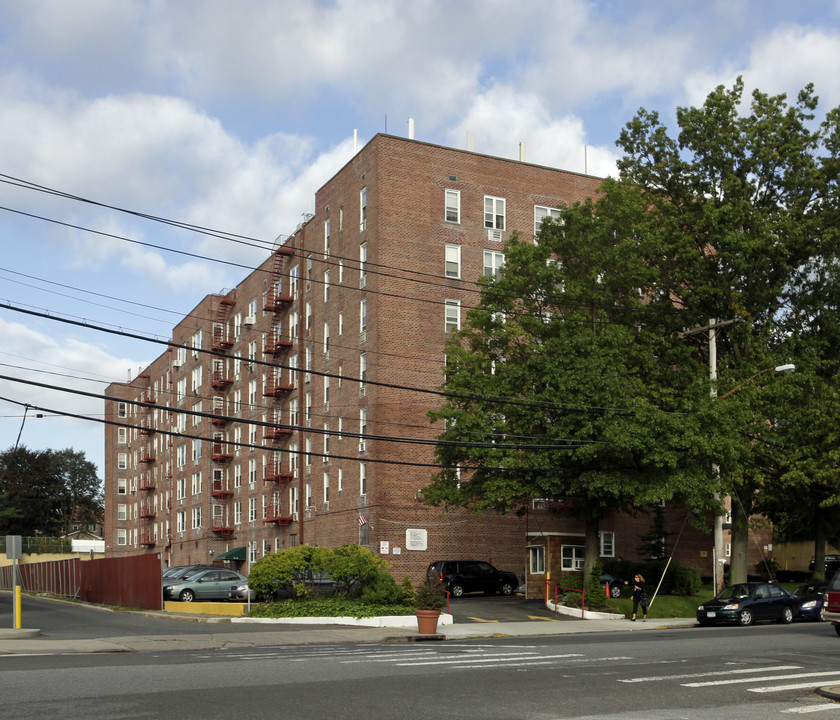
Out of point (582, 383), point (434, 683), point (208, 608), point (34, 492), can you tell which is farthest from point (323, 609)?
point (34, 492)

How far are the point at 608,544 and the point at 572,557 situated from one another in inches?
320

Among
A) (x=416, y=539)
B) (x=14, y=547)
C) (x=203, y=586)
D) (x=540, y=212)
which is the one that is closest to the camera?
(x=14, y=547)

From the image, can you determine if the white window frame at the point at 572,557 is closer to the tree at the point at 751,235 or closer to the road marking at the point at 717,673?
the tree at the point at 751,235

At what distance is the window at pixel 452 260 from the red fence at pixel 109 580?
74.5ft

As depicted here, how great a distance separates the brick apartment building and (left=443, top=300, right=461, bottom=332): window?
69 millimetres

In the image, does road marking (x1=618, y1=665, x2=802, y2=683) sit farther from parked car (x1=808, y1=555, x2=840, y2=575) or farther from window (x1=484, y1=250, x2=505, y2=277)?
parked car (x1=808, y1=555, x2=840, y2=575)

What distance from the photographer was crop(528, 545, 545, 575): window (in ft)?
155

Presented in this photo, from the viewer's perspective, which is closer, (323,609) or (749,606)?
(323,609)

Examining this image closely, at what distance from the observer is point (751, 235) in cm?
4172

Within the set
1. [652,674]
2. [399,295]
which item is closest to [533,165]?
[399,295]

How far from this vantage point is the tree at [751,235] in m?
40.9

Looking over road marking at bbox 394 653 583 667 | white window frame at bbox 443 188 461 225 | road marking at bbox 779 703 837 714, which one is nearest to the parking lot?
road marking at bbox 394 653 583 667

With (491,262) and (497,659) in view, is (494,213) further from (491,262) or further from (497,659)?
(497,659)

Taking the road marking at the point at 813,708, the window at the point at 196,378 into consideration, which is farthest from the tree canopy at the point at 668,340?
the window at the point at 196,378
